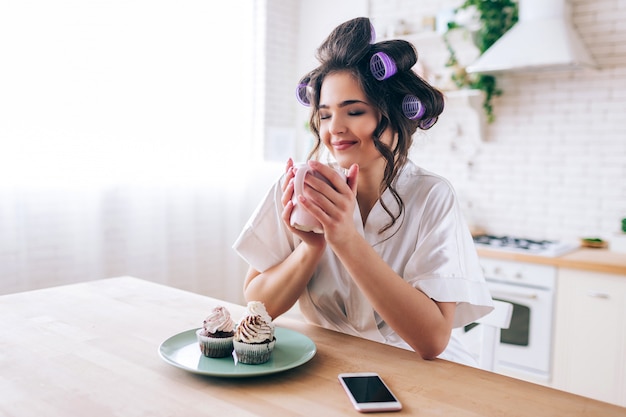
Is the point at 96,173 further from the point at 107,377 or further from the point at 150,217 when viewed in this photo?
the point at 107,377

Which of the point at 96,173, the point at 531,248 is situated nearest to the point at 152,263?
the point at 96,173

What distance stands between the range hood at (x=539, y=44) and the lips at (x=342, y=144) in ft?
6.13

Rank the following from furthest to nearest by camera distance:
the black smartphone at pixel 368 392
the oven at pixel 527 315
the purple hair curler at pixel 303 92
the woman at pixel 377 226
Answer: the oven at pixel 527 315
the purple hair curler at pixel 303 92
the woman at pixel 377 226
the black smartphone at pixel 368 392

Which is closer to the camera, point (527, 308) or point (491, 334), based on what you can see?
point (491, 334)

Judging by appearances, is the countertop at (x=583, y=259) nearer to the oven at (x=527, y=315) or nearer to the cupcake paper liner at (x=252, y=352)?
the oven at (x=527, y=315)

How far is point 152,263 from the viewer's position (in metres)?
3.52

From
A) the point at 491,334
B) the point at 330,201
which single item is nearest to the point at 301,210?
the point at 330,201

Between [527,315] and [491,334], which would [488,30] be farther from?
[491,334]

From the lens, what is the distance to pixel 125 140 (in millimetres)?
3289

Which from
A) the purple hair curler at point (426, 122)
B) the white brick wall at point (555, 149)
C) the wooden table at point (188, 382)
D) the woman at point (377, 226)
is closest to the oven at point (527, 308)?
the white brick wall at point (555, 149)

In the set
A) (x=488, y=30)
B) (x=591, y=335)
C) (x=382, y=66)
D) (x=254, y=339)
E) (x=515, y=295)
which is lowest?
(x=591, y=335)

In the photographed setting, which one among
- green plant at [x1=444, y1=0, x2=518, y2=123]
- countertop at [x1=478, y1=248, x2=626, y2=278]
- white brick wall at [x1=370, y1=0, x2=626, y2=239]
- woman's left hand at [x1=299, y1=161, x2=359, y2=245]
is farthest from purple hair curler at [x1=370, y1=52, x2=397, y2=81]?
green plant at [x1=444, y1=0, x2=518, y2=123]

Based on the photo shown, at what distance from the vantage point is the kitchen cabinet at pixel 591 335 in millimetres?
2594

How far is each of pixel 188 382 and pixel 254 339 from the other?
6.0 inches
